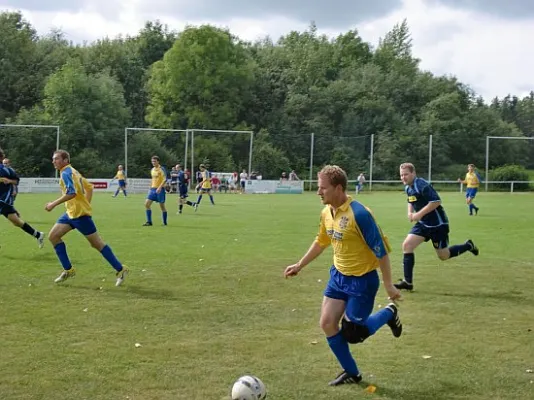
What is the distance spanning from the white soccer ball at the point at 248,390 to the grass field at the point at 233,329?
0.30 m

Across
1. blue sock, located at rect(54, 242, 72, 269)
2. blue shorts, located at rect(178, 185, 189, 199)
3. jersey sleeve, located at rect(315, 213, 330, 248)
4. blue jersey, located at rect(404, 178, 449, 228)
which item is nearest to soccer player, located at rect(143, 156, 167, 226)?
blue shorts, located at rect(178, 185, 189, 199)

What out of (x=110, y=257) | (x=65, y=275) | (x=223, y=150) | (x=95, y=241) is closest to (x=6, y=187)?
(x=65, y=275)

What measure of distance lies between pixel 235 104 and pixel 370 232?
5828cm

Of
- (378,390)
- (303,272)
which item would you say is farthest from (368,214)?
(303,272)

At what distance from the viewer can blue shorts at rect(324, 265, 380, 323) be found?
563cm

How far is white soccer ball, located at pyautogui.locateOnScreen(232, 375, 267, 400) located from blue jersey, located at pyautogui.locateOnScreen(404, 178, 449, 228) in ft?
18.2

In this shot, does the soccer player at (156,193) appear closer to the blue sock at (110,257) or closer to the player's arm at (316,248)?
the blue sock at (110,257)

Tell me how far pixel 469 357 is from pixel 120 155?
42.4 meters

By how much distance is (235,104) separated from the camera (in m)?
63.0

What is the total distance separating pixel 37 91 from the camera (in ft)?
201

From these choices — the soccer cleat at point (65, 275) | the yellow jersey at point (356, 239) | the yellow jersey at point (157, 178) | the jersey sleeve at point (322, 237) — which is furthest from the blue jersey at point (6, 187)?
the yellow jersey at point (356, 239)

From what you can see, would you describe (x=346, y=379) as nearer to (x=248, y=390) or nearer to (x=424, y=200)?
(x=248, y=390)

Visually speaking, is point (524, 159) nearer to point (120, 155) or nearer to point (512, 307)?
point (120, 155)

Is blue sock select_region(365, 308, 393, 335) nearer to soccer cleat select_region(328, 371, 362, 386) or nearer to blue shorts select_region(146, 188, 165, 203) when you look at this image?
soccer cleat select_region(328, 371, 362, 386)
